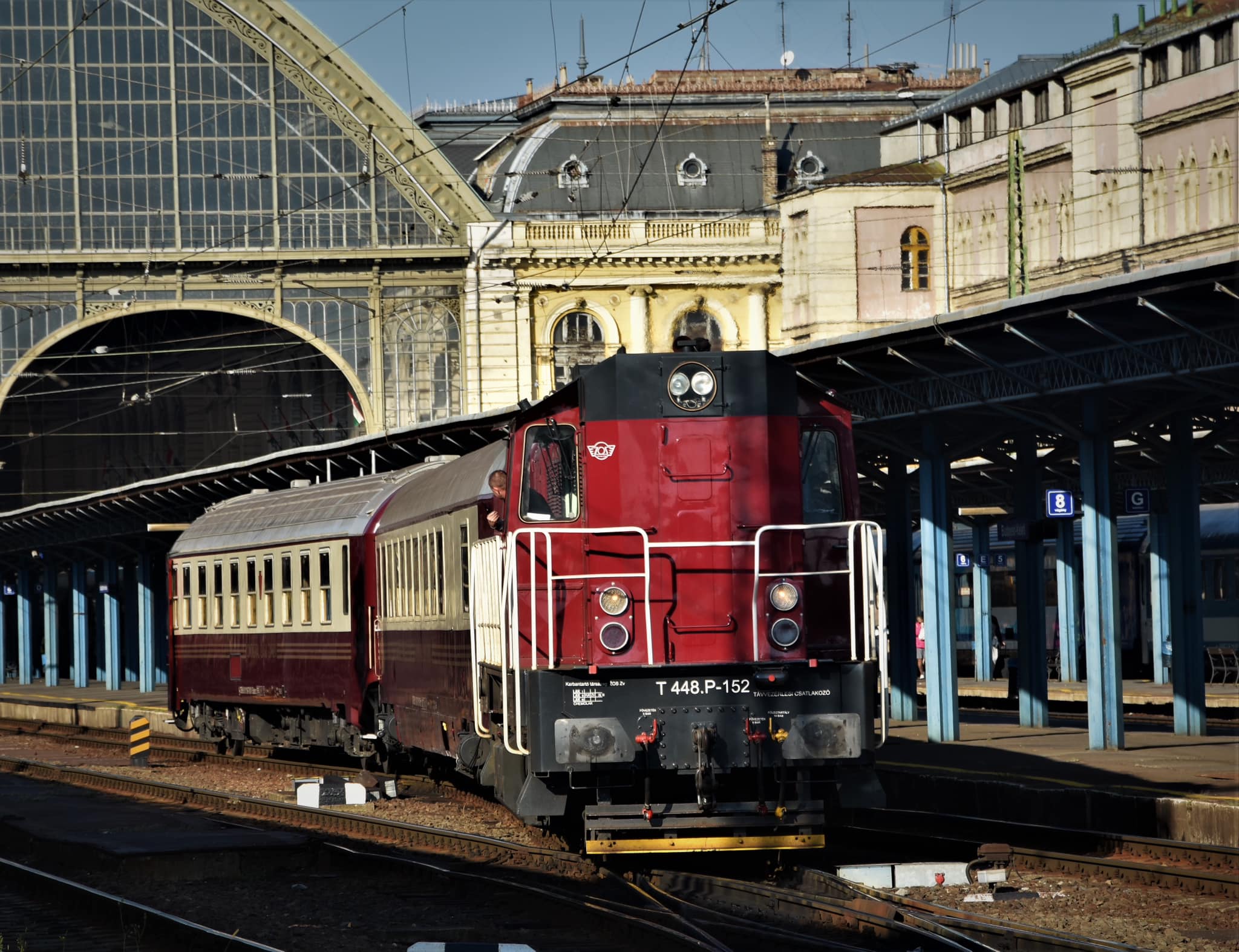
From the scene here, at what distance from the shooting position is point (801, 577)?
49.5ft

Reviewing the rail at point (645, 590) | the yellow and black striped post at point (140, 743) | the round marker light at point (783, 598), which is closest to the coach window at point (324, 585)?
the yellow and black striped post at point (140, 743)

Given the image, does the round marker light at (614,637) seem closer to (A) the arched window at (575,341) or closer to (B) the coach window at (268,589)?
(B) the coach window at (268,589)

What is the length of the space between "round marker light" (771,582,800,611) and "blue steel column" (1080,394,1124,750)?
1164 centimetres

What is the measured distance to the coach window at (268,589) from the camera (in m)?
28.5

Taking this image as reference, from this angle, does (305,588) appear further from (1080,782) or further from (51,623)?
(51,623)

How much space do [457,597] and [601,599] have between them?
4.30 m

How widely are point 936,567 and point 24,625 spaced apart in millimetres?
47315

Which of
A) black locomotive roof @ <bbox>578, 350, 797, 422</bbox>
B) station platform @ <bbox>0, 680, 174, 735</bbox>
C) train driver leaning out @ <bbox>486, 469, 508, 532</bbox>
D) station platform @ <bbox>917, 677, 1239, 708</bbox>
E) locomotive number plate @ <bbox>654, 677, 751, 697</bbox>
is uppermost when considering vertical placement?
black locomotive roof @ <bbox>578, 350, 797, 422</bbox>

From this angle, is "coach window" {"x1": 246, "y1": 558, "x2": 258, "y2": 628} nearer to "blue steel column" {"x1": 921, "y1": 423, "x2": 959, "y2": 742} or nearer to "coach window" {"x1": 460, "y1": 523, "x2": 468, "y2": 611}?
"blue steel column" {"x1": 921, "y1": 423, "x2": 959, "y2": 742}

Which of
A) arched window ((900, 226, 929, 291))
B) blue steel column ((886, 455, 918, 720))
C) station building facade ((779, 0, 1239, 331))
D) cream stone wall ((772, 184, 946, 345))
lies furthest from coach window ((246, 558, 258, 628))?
arched window ((900, 226, 929, 291))

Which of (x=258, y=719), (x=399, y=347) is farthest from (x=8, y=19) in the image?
(x=258, y=719)

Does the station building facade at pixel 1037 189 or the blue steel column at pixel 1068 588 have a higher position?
the station building facade at pixel 1037 189

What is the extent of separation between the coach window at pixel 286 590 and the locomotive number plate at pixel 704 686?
46.3 ft

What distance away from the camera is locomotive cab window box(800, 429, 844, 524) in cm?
1536
